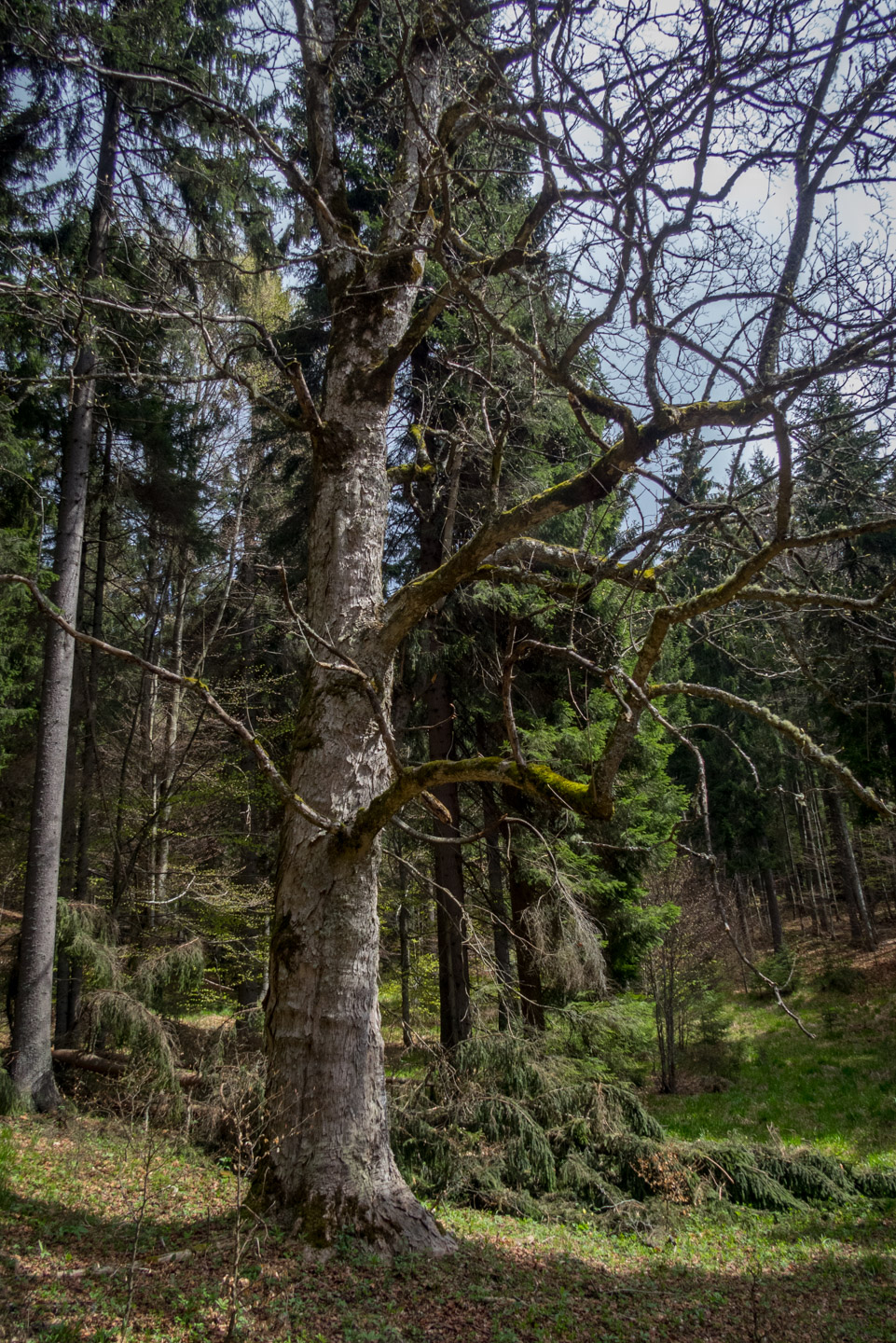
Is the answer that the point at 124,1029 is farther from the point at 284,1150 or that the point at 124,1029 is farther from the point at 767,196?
the point at 767,196

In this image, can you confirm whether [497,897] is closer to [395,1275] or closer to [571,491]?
[395,1275]

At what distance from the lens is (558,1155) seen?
6.48m

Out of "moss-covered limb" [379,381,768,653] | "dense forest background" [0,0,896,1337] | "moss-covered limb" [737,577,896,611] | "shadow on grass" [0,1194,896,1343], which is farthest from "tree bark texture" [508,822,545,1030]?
"moss-covered limb" [737,577,896,611]

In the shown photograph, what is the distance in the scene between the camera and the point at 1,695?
9.49m

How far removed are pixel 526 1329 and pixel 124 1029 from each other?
5573mm

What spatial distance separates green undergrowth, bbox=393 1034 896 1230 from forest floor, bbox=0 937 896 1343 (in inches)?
10.3

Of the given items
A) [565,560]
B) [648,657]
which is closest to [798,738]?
[648,657]

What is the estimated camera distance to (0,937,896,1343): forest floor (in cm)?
292

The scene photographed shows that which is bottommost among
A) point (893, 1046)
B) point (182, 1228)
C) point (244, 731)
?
point (893, 1046)

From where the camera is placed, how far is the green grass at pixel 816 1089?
398 inches

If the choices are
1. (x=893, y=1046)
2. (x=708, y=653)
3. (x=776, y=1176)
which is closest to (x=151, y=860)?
(x=776, y=1176)

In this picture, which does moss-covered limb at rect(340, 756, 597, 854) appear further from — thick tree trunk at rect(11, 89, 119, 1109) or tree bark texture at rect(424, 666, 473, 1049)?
thick tree trunk at rect(11, 89, 119, 1109)

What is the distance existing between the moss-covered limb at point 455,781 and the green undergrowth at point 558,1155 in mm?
3755

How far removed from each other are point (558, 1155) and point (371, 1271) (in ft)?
12.6
